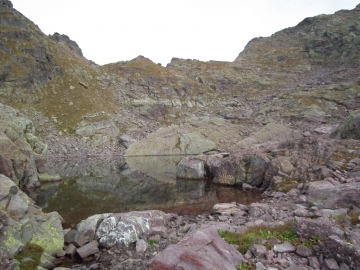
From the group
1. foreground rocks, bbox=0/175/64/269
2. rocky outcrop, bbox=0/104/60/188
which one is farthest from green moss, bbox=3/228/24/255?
rocky outcrop, bbox=0/104/60/188

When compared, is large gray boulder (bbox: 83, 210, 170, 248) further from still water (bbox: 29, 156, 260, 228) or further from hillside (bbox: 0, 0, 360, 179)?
hillside (bbox: 0, 0, 360, 179)

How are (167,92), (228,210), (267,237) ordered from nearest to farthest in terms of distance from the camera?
1. (267,237)
2. (228,210)
3. (167,92)

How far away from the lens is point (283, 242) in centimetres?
898

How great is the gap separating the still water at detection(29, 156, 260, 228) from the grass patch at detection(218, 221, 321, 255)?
414 inches

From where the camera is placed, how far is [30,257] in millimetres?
10641

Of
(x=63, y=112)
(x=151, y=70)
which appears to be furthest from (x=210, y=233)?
(x=151, y=70)

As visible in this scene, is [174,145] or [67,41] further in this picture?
[67,41]

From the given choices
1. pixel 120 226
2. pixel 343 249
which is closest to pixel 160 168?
pixel 120 226

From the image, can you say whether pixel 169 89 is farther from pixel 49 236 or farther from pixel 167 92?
pixel 49 236

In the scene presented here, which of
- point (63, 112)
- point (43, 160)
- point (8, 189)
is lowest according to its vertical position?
point (43, 160)

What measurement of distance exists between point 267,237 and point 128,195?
2140cm

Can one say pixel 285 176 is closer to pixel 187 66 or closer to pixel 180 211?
pixel 180 211

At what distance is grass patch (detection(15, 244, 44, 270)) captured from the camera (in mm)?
10047

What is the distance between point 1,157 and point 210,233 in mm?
30878
